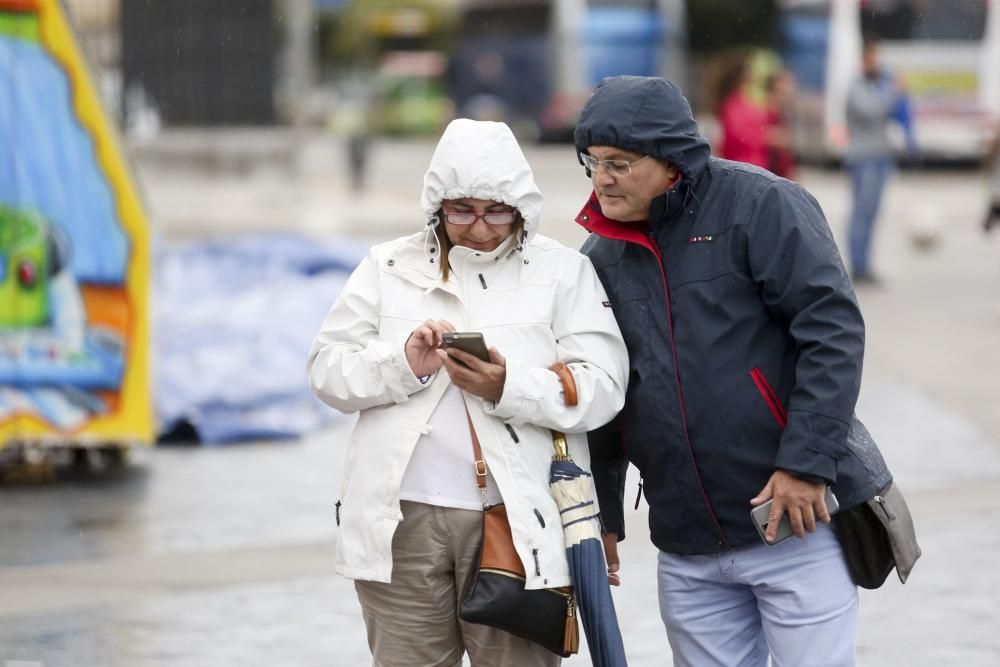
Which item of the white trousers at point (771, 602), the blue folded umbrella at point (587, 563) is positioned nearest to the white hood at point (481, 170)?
the blue folded umbrella at point (587, 563)

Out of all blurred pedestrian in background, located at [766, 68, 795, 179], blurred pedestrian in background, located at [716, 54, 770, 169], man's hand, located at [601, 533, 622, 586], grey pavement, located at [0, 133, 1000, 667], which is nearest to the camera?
man's hand, located at [601, 533, 622, 586]

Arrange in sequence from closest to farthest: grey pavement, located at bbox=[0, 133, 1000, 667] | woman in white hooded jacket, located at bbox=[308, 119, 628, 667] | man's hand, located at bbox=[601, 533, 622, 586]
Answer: woman in white hooded jacket, located at bbox=[308, 119, 628, 667], man's hand, located at bbox=[601, 533, 622, 586], grey pavement, located at bbox=[0, 133, 1000, 667]

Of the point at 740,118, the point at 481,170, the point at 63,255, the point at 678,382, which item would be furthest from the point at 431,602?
the point at 740,118

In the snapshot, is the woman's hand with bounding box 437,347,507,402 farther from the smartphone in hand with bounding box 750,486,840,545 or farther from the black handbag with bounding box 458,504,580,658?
the smartphone in hand with bounding box 750,486,840,545

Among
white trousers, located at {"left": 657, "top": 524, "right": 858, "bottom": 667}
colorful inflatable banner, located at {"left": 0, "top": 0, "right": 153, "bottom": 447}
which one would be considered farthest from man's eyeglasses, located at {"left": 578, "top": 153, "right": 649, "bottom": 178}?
colorful inflatable banner, located at {"left": 0, "top": 0, "right": 153, "bottom": 447}

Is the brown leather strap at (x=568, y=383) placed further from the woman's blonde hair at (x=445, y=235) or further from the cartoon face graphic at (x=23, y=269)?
the cartoon face graphic at (x=23, y=269)

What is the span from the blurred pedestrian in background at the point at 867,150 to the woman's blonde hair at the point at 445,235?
33.8 ft

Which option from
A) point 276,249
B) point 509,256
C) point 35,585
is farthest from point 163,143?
point 509,256

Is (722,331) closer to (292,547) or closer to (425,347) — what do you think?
(425,347)

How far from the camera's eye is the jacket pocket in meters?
3.11

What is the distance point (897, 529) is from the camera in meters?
3.16

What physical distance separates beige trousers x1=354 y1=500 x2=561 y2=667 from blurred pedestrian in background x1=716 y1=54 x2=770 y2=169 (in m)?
8.79

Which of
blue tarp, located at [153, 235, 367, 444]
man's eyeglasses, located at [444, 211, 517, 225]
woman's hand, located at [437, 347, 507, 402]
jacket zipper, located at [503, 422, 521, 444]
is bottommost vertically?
blue tarp, located at [153, 235, 367, 444]

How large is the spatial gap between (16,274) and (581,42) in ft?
89.4
